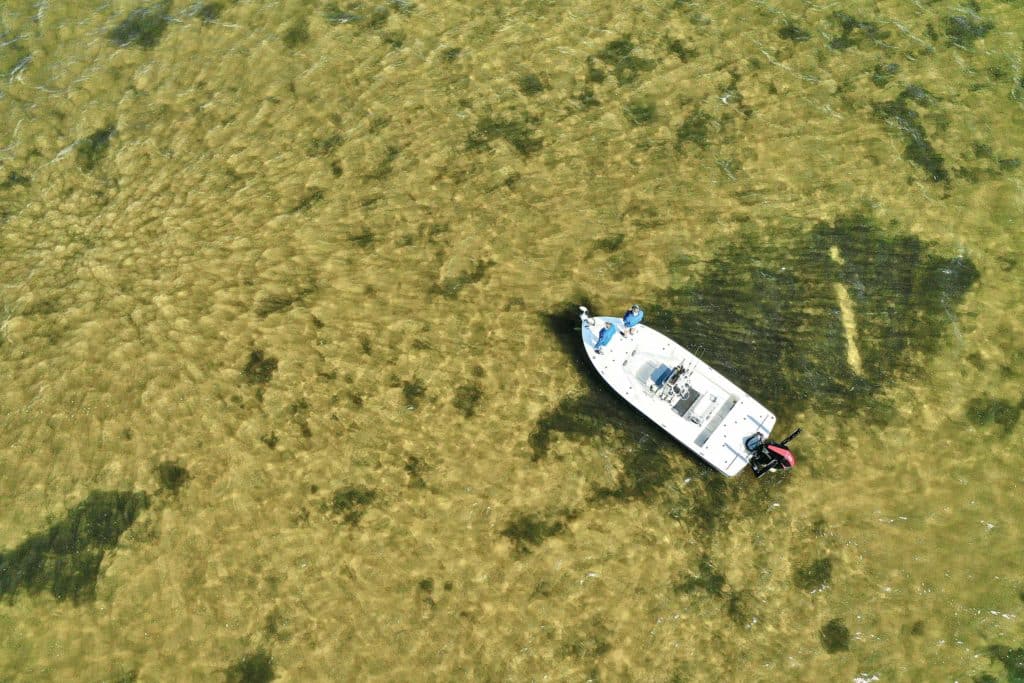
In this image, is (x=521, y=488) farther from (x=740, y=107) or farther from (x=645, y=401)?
(x=740, y=107)

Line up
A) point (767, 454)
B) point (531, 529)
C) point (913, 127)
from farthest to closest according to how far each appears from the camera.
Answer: point (913, 127) → point (531, 529) → point (767, 454)

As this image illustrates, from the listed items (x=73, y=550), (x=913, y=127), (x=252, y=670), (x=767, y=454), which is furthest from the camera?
(x=913, y=127)

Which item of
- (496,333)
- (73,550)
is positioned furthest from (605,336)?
(73,550)

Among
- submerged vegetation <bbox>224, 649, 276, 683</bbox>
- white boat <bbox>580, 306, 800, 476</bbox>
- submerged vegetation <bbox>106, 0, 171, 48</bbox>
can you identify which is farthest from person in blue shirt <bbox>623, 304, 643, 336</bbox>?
submerged vegetation <bbox>106, 0, 171, 48</bbox>

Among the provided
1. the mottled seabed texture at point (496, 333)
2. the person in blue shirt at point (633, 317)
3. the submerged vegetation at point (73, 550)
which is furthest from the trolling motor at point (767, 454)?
Result: the submerged vegetation at point (73, 550)

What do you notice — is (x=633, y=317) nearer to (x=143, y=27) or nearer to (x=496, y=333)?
(x=496, y=333)

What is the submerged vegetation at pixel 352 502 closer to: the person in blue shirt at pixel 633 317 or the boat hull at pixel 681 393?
the boat hull at pixel 681 393
